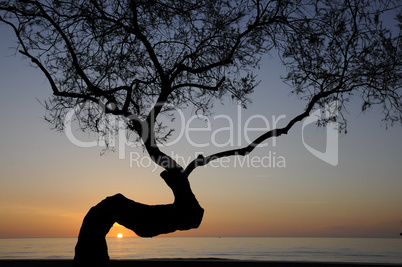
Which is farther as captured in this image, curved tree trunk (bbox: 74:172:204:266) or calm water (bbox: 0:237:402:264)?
calm water (bbox: 0:237:402:264)

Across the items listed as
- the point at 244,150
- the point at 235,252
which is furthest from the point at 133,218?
the point at 235,252

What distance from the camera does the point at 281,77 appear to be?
1161cm

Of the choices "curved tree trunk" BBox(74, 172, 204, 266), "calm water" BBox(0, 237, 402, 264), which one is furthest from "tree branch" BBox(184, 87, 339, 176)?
"calm water" BBox(0, 237, 402, 264)

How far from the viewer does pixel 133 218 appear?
962 centimetres

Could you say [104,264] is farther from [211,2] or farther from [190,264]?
[211,2]

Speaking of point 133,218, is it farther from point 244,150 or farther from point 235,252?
point 235,252

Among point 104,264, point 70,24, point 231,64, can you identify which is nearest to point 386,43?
point 231,64

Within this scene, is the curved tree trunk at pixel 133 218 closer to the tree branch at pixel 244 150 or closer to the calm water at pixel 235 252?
the tree branch at pixel 244 150

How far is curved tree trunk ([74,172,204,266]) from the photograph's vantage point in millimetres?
9445

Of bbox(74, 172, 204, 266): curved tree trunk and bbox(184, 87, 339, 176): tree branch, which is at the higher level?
bbox(184, 87, 339, 176): tree branch

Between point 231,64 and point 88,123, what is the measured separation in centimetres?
385

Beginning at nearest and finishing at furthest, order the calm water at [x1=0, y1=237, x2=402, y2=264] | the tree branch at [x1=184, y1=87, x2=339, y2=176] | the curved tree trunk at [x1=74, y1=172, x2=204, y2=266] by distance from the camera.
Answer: the curved tree trunk at [x1=74, y1=172, x2=204, y2=266], the tree branch at [x1=184, y1=87, x2=339, y2=176], the calm water at [x1=0, y1=237, x2=402, y2=264]

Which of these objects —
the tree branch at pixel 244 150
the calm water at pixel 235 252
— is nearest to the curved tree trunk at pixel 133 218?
the tree branch at pixel 244 150

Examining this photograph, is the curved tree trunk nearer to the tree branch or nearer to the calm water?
the tree branch
